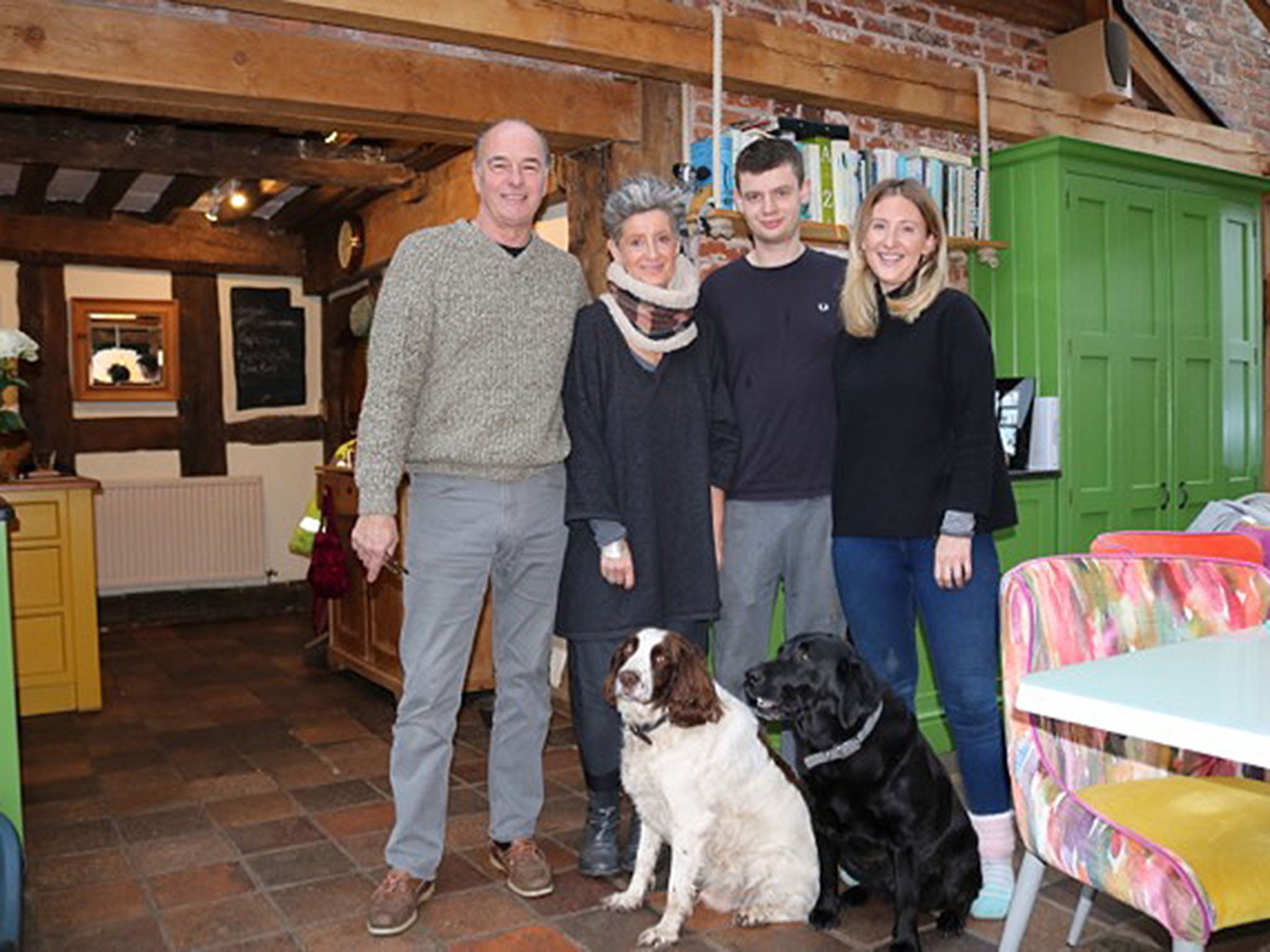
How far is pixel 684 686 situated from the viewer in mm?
2434

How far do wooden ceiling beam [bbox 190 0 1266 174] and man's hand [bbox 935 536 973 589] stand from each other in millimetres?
2054

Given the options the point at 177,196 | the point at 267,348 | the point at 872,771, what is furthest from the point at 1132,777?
the point at 267,348

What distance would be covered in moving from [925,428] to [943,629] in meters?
0.45

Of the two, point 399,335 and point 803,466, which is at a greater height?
point 399,335

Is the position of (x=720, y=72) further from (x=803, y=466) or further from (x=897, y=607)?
(x=897, y=607)

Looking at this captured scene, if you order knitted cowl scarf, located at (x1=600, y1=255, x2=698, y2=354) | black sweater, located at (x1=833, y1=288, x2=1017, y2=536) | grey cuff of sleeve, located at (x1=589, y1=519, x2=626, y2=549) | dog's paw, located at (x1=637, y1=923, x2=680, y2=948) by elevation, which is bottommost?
dog's paw, located at (x1=637, y1=923, x2=680, y2=948)

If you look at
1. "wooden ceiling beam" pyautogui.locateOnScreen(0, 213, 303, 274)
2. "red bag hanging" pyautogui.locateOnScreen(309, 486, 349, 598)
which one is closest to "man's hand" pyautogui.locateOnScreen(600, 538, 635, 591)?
"red bag hanging" pyautogui.locateOnScreen(309, 486, 349, 598)

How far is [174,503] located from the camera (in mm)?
7016

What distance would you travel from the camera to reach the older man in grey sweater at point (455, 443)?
8.09 feet

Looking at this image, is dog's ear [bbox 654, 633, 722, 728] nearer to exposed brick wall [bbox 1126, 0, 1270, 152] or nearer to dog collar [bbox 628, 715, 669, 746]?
dog collar [bbox 628, 715, 669, 746]

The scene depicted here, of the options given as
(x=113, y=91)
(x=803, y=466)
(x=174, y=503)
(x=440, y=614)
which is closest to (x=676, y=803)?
(x=440, y=614)

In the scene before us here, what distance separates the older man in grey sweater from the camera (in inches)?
97.1

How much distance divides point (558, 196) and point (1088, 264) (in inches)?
84.4

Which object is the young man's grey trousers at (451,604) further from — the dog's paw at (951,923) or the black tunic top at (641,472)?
the dog's paw at (951,923)
